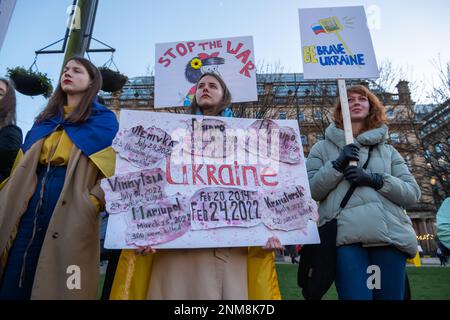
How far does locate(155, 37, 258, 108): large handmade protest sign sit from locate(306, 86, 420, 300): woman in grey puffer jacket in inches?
55.3

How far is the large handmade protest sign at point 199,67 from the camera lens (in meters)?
3.43

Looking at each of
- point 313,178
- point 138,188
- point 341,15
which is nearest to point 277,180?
point 313,178

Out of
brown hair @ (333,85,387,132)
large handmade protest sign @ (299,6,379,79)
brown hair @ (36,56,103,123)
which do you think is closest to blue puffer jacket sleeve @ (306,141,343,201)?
brown hair @ (333,85,387,132)

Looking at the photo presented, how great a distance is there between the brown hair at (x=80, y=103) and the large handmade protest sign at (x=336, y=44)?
174cm

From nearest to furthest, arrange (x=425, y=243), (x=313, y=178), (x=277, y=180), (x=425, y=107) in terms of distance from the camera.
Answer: (x=277, y=180)
(x=313, y=178)
(x=425, y=107)
(x=425, y=243)

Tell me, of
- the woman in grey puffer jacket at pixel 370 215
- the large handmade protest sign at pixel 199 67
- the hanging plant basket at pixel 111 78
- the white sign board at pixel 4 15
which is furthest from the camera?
the hanging plant basket at pixel 111 78

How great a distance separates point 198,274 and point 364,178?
1.29m

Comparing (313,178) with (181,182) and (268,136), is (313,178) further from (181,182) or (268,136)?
(181,182)

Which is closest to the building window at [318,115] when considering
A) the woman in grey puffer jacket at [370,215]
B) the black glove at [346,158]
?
the woman in grey puffer jacket at [370,215]

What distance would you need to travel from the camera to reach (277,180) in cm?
203

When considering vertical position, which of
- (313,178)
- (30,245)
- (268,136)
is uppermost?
(268,136)

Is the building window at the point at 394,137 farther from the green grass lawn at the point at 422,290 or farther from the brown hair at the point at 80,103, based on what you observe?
the brown hair at the point at 80,103

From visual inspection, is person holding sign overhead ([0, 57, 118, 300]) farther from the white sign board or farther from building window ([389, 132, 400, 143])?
building window ([389, 132, 400, 143])
